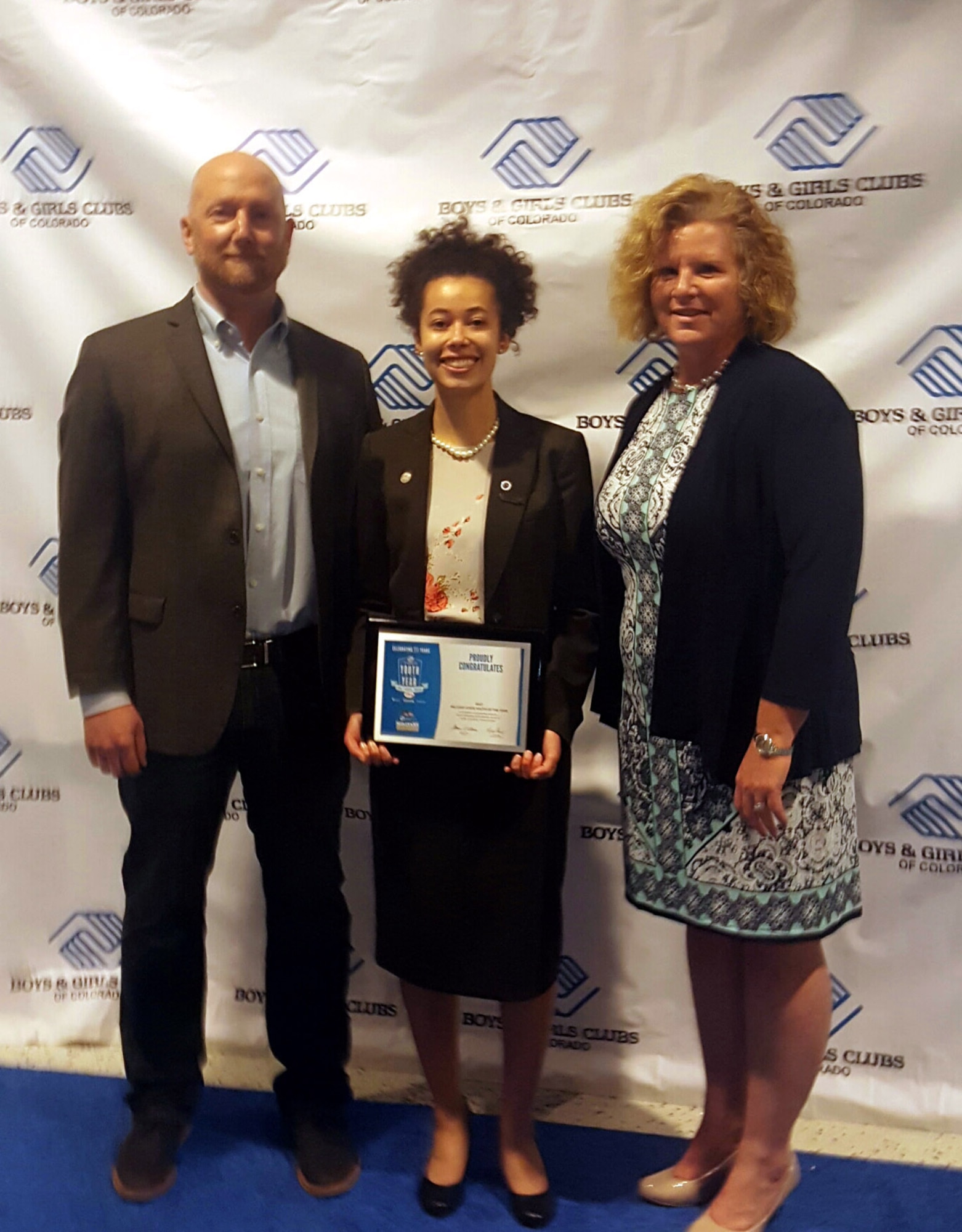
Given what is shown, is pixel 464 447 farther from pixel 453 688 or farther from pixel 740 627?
pixel 740 627

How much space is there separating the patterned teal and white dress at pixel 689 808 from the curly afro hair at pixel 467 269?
31 cm

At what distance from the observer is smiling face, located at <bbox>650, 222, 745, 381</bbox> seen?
1.46 m

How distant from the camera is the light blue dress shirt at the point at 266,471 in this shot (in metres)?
1.65

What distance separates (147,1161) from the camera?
1.82 metres

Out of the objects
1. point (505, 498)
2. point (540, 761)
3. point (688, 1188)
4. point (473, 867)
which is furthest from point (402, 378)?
point (688, 1188)

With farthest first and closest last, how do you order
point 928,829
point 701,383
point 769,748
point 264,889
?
point 928,829
point 264,889
point 701,383
point 769,748

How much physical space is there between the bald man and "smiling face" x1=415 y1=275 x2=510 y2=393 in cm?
25

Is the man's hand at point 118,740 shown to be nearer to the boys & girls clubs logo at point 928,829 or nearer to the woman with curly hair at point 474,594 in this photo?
the woman with curly hair at point 474,594

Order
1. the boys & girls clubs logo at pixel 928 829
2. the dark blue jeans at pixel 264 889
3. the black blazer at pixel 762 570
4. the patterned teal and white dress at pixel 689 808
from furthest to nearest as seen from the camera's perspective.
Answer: the boys & girls clubs logo at pixel 928 829 < the dark blue jeans at pixel 264 889 < the patterned teal and white dress at pixel 689 808 < the black blazer at pixel 762 570

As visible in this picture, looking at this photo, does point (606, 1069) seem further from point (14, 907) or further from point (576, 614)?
point (14, 907)

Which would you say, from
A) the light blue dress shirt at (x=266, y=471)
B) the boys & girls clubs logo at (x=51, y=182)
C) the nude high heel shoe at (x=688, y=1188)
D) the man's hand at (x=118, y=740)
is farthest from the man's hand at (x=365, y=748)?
the boys & girls clubs logo at (x=51, y=182)

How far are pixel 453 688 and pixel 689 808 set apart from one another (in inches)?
16.9

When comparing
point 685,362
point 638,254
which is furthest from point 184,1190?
point 638,254

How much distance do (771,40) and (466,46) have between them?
0.59m
